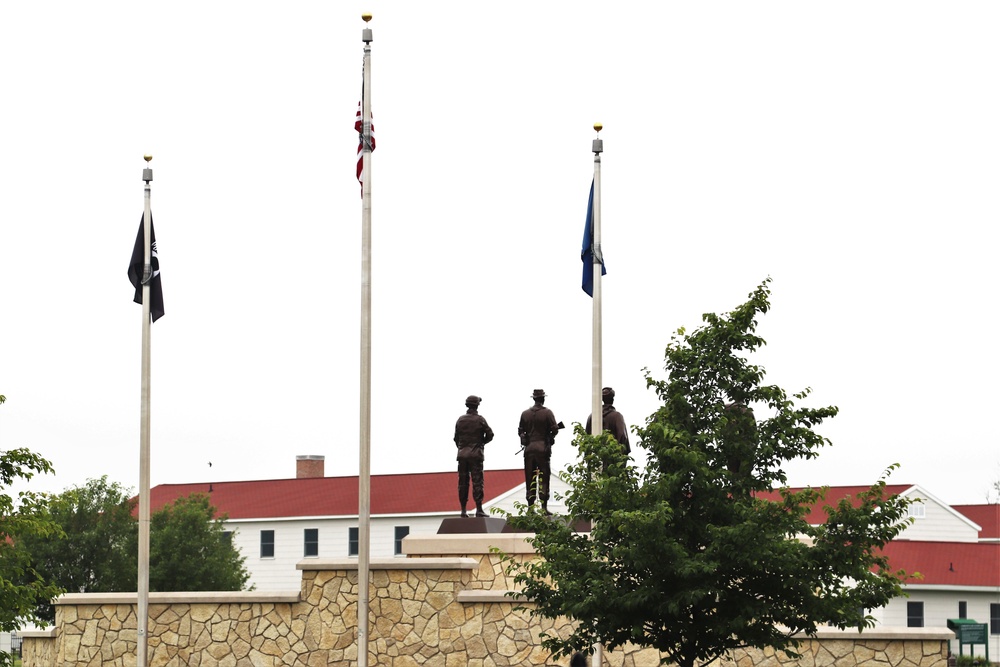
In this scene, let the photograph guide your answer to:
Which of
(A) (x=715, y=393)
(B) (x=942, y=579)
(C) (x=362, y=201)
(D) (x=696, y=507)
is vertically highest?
(C) (x=362, y=201)

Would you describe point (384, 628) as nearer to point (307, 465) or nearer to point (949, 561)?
point (949, 561)

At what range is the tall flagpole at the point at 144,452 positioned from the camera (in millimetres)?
22203

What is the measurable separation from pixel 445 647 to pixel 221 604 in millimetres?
4042

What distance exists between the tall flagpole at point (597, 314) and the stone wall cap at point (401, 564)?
125 inches

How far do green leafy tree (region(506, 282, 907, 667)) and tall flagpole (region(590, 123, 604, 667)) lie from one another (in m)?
2.31

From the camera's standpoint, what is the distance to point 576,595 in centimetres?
1750

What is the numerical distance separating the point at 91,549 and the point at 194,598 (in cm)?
2514

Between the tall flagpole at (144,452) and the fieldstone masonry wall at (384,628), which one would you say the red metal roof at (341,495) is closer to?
the fieldstone masonry wall at (384,628)

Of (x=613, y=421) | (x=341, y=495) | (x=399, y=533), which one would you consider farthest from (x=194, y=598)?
(x=341, y=495)

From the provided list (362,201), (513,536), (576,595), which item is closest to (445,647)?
(513,536)

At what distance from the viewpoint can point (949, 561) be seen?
50.0 metres

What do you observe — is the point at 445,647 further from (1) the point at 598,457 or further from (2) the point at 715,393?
(2) the point at 715,393

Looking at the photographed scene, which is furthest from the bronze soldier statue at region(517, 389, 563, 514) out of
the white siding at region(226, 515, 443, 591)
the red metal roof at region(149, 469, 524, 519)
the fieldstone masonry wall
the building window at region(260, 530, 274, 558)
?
the building window at region(260, 530, 274, 558)

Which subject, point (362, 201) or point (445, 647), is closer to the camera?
point (362, 201)
